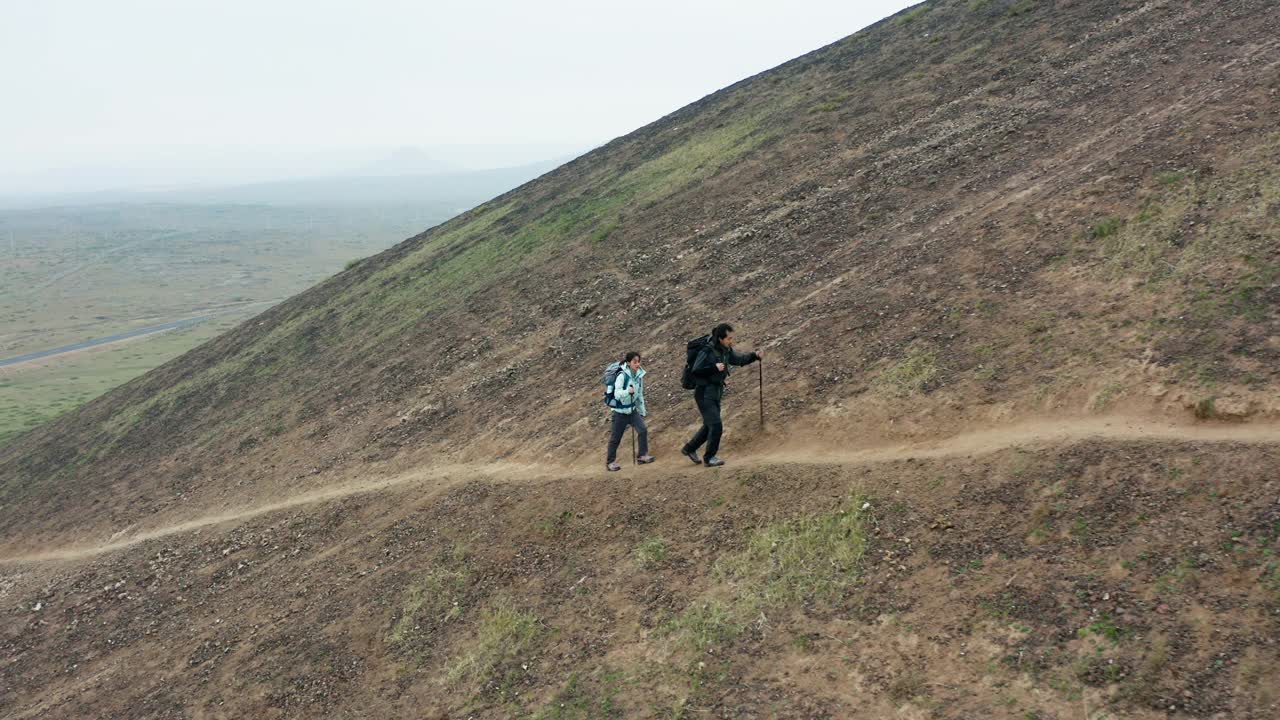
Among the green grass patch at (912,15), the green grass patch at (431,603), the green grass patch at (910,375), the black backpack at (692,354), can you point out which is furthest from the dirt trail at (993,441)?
the green grass patch at (912,15)

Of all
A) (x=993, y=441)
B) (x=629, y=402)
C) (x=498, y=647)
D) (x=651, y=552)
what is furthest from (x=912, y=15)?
(x=498, y=647)

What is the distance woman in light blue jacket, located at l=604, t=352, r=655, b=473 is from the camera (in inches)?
515

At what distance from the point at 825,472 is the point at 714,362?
7.24 feet

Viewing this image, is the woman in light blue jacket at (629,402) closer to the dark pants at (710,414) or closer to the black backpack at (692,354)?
the black backpack at (692,354)

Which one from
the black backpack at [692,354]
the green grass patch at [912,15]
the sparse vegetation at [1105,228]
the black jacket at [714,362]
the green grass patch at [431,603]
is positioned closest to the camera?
the green grass patch at [431,603]

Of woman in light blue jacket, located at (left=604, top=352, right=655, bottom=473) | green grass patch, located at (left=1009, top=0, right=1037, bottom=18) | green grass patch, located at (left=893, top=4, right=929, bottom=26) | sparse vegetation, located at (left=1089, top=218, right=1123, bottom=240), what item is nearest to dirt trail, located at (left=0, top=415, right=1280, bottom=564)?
woman in light blue jacket, located at (left=604, top=352, right=655, bottom=473)

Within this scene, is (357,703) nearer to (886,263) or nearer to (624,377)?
(624,377)

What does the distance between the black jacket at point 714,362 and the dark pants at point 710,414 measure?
103 mm

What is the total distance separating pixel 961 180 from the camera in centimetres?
2061

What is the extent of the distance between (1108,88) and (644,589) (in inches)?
753

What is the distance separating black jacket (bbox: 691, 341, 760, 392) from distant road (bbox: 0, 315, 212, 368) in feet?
282

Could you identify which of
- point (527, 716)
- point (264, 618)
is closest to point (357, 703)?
→ point (527, 716)

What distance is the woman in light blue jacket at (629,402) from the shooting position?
13.1m

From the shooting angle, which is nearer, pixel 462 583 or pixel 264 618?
pixel 462 583
